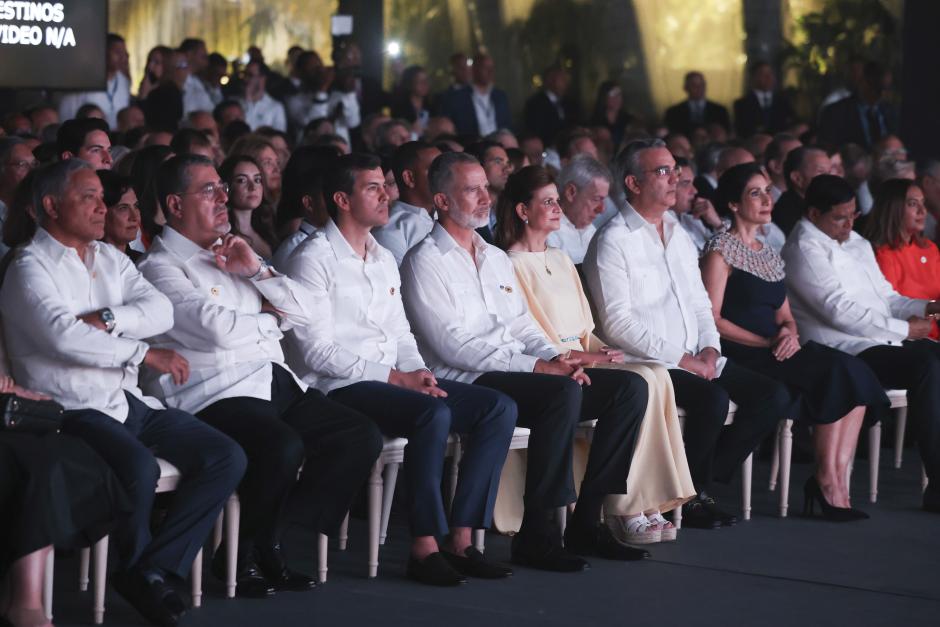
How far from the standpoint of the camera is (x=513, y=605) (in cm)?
444

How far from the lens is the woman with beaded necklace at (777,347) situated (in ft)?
18.9

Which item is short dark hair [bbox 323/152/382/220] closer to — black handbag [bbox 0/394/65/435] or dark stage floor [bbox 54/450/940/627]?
dark stage floor [bbox 54/450/940/627]

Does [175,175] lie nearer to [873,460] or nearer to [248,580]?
[248,580]

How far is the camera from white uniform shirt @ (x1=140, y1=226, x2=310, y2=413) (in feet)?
14.8

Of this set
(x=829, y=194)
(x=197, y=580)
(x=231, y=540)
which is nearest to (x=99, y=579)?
(x=197, y=580)

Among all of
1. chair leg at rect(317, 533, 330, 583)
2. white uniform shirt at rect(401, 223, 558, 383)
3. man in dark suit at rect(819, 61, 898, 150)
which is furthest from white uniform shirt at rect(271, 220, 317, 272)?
man in dark suit at rect(819, 61, 898, 150)

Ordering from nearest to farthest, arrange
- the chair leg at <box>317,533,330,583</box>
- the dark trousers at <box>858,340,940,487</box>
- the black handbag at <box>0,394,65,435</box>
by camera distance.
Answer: the black handbag at <box>0,394,65,435</box>, the chair leg at <box>317,533,330,583</box>, the dark trousers at <box>858,340,940,487</box>

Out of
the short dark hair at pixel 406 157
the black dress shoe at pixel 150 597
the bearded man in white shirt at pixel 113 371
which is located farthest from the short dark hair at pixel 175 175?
the short dark hair at pixel 406 157

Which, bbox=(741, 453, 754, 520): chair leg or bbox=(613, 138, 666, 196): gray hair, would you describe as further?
bbox=(613, 138, 666, 196): gray hair

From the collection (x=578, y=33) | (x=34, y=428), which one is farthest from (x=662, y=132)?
(x=34, y=428)

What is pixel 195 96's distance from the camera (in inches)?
414

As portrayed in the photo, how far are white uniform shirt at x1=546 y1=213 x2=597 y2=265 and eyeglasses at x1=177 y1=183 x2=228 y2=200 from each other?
6.74ft

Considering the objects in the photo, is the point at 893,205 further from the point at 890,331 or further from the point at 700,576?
the point at 700,576

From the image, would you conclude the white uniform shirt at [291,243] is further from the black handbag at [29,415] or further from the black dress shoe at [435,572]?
the black handbag at [29,415]
